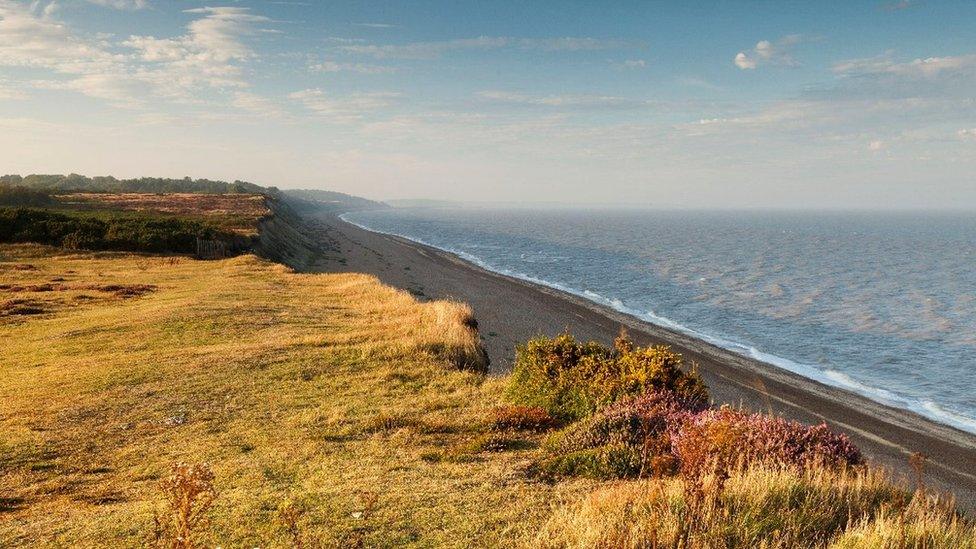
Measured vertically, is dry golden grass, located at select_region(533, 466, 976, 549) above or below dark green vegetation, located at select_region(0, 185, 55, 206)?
below

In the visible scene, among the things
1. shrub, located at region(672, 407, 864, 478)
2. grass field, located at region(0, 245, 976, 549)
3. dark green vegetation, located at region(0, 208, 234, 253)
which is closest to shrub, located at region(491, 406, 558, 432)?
grass field, located at region(0, 245, 976, 549)

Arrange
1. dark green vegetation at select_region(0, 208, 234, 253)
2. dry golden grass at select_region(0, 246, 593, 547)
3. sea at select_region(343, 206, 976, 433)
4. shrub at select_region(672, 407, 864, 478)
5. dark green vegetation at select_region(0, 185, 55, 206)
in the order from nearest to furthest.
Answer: dry golden grass at select_region(0, 246, 593, 547), shrub at select_region(672, 407, 864, 478), sea at select_region(343, 206, 976, 433), dark green vegetation at select_region(0, 208, 234, 253), dark green vegetation at select_region(0, 185, 55, 206)

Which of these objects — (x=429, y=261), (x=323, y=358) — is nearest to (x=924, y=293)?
(x=429, y=261)

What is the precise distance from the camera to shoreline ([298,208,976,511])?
2412 cm

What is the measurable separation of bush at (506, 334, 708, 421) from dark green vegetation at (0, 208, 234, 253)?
44.6m

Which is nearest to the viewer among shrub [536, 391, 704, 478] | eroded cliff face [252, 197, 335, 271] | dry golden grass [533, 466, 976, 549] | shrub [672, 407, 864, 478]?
dry golden grass [533, 466, 976, 549]

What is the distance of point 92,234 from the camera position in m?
48.7

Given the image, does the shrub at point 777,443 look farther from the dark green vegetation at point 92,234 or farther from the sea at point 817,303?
the dark green vegetation at point 92,234

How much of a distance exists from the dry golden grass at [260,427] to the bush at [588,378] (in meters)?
1.26

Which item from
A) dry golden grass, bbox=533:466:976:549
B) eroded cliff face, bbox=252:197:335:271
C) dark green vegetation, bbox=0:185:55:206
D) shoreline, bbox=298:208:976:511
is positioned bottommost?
shoreline, bbox=298:208:976:511

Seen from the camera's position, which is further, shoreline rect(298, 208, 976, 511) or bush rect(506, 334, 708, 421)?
shoreline rect(298, 208, 976, 511)

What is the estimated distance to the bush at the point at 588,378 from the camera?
502 inches

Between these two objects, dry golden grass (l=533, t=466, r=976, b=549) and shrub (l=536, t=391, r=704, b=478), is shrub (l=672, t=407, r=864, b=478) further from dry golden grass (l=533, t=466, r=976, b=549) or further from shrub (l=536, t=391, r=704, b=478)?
dry golden grass (l=533, t=466, r=976, b=549)

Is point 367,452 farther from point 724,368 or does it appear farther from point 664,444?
point 724,368
